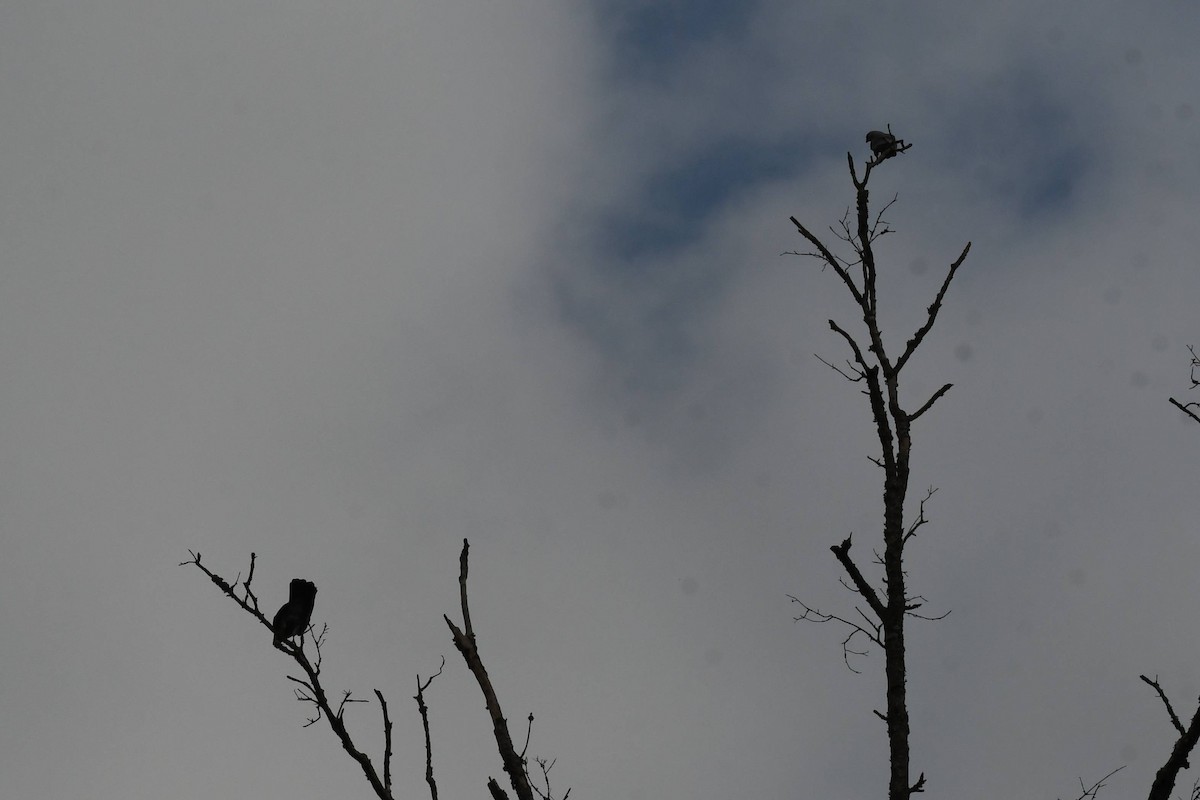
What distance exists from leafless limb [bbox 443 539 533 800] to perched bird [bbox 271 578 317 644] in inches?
57.4

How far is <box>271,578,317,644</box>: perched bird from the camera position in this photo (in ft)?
21.8

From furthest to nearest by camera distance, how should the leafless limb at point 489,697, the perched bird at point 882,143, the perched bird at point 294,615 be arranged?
1. the perched bird at point 882,143
2. the perched bird at point 294,615
3. the leafless limb at point 489,697

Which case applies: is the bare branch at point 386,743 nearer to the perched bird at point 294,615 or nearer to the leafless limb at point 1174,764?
the perched bird at point 294,615

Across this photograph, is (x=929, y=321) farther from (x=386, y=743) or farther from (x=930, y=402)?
(x=386, y=743)

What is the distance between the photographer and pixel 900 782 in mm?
6668

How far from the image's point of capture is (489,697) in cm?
541

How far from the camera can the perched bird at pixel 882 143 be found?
28.3 ft

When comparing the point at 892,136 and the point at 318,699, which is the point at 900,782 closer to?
the point at 318,699

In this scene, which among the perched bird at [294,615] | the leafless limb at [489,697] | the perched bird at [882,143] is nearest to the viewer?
the leafless limb at [489,697]

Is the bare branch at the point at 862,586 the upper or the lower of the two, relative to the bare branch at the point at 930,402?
lower

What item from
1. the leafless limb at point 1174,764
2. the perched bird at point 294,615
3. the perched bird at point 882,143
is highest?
the perched bird at point 882,143

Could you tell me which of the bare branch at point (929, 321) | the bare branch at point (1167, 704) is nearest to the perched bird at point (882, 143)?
the bare branch at point (929, 321)

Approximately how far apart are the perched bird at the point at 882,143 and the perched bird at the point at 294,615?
18.2ft

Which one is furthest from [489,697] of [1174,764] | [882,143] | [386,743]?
[882,143]
